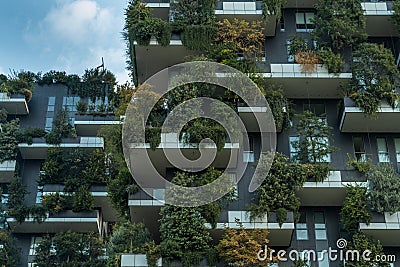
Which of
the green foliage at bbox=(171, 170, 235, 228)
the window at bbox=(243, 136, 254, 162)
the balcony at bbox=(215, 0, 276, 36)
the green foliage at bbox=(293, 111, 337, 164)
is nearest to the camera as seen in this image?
the green foliage at bbox=(171, 170, 235, 228)

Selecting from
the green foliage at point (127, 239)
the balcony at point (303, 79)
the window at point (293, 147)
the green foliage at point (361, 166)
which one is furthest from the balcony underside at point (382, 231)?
the green foliage at point (127, 239)

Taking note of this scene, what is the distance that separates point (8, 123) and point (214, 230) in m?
18.2

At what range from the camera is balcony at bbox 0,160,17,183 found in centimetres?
3931

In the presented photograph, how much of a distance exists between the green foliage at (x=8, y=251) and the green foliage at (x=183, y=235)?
40.0 feet

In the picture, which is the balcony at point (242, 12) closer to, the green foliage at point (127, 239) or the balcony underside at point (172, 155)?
the balcony underside at point (172, 155)

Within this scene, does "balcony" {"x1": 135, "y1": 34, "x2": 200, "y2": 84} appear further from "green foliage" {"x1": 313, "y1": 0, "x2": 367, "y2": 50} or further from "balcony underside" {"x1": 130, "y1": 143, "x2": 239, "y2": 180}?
"green foliage" {"x1": 313, "y1": 0, "x2": 367, "y2": 50}

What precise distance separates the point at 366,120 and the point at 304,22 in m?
6.00

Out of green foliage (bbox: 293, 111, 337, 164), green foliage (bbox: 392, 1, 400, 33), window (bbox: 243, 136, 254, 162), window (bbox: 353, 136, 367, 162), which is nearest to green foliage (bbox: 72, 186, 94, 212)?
window (bbox: 243, 136, 254, 162)

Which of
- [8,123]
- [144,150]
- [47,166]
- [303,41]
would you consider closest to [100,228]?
[47,166]

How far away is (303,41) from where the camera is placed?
1225 inches

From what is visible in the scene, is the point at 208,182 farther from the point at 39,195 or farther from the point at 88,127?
the point at 39,195

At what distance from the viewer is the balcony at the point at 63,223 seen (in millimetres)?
37156

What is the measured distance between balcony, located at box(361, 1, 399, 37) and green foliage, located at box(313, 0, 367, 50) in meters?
0.55

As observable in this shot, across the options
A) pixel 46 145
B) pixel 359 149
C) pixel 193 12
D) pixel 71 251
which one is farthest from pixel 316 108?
pixel 46 145
